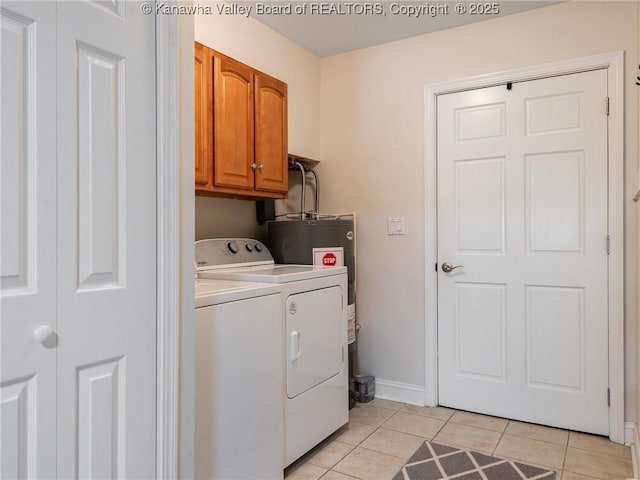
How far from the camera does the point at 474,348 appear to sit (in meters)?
2.85

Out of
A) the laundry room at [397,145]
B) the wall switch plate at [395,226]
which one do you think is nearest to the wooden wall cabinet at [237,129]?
the laundry room at [397,145]

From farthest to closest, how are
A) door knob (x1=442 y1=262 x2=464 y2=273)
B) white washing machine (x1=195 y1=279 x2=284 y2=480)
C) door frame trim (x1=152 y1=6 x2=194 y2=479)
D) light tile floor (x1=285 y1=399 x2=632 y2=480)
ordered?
door knob (x1=442 y1=262 x2=464 y2=273)
light tile floor (x1=285 y1=399 x2=632 y2=480)
white washing machine (x1=195 y1=279 x2=284 y2=480)
door frame trim (x1=152 y1=6 x2=194 y2=479)

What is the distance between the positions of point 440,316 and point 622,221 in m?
1.16

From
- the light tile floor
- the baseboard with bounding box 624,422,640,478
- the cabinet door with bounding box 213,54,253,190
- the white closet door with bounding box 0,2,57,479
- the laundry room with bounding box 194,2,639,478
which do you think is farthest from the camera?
the laundry room with bounding box 194,2,639,478

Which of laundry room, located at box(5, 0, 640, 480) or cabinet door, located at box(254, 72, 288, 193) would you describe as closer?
laundry room, located at box(5, 0, 640, 480)

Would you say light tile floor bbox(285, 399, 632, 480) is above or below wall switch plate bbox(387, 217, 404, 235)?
below

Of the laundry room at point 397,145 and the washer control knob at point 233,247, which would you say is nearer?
the laundry room at point 397,145

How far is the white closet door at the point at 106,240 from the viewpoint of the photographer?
1.09 metres

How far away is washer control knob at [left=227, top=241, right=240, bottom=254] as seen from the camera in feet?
8.59

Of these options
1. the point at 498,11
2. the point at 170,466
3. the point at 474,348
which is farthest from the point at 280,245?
the point at 498,11

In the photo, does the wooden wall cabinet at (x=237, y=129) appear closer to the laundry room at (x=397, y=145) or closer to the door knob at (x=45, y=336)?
the laundry room at (x=397, y=145)

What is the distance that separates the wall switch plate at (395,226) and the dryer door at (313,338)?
31.0 inches

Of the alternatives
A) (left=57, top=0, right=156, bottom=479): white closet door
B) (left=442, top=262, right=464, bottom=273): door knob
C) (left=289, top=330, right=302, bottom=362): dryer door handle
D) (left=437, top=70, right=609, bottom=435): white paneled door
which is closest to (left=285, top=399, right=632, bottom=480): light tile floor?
(left=437, top=70, right=609, bottom=435): white paneled door

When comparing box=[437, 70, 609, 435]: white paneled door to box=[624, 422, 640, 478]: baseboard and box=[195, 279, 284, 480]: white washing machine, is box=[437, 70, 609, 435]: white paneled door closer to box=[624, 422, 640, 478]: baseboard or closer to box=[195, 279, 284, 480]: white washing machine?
box=[624, 422, 640, 478]: baseboard
